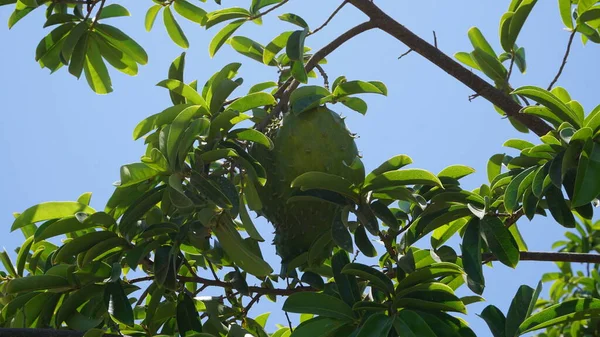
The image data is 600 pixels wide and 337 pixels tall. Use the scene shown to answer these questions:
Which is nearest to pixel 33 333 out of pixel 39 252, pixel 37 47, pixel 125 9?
pixel 39 252

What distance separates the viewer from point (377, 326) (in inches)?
63.2

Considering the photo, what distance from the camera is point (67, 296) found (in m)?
1.98

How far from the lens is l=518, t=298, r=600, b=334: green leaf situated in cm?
165

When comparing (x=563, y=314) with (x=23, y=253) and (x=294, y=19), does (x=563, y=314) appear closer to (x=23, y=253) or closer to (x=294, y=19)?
(x=294, y=19)

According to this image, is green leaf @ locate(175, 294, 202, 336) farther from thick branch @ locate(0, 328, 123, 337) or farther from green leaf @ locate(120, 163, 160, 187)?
green leaf @ locate(120, 163, 160, 187)

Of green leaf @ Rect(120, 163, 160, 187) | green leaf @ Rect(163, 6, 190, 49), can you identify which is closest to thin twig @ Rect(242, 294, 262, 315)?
green leaf @ Rect(120, 163, 160, 187)

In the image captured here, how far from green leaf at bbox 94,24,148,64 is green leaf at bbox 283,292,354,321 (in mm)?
1275

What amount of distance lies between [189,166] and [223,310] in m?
0.61

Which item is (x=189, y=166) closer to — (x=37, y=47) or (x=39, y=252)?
(x=39, y=252)

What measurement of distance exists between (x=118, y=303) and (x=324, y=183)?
1.97ft

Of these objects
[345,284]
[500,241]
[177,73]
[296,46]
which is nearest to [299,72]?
[296,46]

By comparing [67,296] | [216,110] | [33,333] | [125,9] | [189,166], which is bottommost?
[33,333]

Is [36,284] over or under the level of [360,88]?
under

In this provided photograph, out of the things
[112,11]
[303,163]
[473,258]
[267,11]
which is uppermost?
[112,11]
